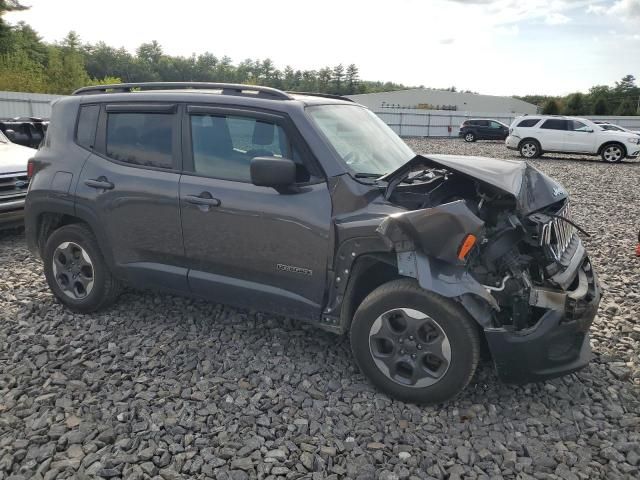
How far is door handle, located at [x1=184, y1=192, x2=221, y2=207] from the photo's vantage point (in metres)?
3.55

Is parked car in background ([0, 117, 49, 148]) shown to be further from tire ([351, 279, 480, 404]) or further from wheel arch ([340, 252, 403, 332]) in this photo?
tire ([351, 279, 480, 404])

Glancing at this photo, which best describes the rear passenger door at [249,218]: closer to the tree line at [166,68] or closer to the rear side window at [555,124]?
the rear side window at [555,124]

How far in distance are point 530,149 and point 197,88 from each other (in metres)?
18.5

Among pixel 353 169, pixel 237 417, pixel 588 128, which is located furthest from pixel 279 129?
pixel 588 128

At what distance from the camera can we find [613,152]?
61.2 feet

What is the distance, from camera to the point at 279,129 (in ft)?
11.4

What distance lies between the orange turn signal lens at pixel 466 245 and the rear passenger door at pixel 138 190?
2051 mm

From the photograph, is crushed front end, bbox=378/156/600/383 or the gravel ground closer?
the gravel ground

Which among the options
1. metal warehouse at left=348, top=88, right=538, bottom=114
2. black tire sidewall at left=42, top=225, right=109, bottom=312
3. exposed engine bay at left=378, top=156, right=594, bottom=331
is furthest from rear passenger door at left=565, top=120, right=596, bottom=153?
metal warehouse at left=348, top=88, right=538, bottom=114

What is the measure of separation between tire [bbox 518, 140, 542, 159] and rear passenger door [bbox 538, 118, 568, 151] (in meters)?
0.22

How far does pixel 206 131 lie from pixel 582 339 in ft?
9.39

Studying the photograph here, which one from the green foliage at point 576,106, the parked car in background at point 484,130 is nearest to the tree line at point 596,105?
the green foliage at point 576,106

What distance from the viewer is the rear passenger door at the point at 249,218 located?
10.9ft

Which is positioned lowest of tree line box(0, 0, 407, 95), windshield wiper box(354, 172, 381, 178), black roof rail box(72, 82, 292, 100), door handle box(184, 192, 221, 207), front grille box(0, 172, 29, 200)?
front grille box(0, 172, 29, 200)
